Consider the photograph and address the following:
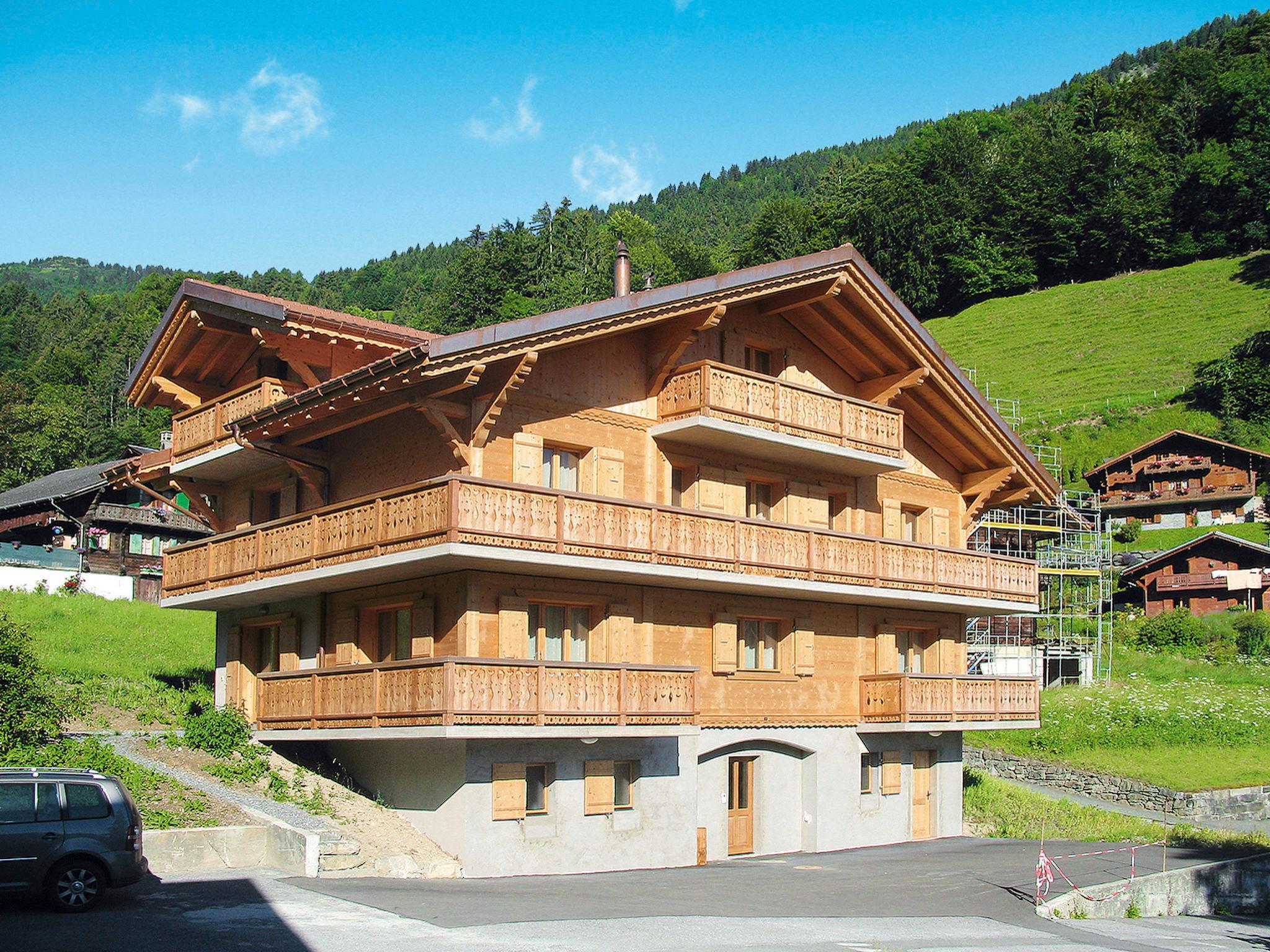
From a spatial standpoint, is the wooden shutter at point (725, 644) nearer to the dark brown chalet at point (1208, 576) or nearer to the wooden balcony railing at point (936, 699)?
the wooden balcony railing at point (936, 699)

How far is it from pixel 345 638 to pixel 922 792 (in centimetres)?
1456

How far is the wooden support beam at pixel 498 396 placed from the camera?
22.3 m

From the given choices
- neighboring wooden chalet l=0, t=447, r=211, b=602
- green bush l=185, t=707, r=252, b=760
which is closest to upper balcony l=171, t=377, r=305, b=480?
green bush l=185, t=707, r=252, b=760

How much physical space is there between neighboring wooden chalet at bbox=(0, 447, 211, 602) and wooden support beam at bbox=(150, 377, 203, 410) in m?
30.1

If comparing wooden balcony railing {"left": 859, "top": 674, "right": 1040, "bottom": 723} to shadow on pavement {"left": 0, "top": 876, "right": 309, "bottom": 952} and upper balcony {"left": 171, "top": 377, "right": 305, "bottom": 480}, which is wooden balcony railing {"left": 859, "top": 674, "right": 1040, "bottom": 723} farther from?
shadow on pavement {"left": 0, "top": 876, "right": 309, "bottom": 952}

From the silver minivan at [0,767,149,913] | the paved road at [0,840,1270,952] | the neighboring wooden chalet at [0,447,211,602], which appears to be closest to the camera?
the paved road at [0,840,1270,952]

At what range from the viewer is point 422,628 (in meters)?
23.4

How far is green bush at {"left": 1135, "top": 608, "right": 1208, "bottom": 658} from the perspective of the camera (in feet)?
204

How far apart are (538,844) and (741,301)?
1134cm

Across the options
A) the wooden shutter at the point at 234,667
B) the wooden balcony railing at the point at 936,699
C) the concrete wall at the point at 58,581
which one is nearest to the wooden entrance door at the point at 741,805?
the wooden balcony railing at the point at 936,699

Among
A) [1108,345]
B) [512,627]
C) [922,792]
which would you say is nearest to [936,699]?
[922,792]

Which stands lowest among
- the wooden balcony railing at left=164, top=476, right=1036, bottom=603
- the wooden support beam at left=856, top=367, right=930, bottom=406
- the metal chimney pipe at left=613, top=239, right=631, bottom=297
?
the wooden balcony railing at left=164, top=476, right=1036, bottom=603

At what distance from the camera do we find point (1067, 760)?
41.7 m

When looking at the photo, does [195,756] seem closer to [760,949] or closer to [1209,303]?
[760,949]
